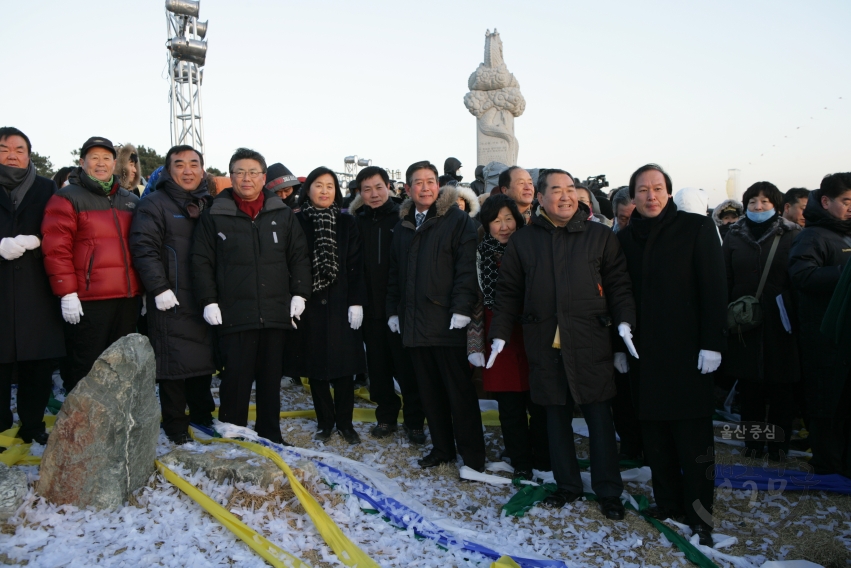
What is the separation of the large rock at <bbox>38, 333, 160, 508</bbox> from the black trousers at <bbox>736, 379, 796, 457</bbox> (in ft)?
14.4

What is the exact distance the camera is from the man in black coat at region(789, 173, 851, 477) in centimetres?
434

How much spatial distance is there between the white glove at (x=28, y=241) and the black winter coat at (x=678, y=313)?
419cm

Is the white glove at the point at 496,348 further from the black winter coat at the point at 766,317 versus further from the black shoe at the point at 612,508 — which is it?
the black winter coat at the point at 766,317

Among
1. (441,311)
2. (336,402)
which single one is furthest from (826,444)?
(336,402)

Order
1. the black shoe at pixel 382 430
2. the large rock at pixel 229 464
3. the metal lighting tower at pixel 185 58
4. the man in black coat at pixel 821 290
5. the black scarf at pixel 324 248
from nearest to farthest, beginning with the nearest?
the large rock at pixel 229 464
the man in black coat at pixel 821 290
the black scarf at pixel 324 248
the black shoe at pixel 382 430
the metal lighting tower at pixel 185 58

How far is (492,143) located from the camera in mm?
16750

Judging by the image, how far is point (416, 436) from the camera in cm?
514

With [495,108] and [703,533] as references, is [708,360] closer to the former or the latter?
[703,533]

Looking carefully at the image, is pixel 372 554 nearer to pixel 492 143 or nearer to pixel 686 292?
pixel 686 292

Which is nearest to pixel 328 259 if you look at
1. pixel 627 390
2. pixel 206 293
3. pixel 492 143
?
pixel 206 293

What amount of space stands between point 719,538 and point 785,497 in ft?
3.28

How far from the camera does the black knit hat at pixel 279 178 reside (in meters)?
5.75

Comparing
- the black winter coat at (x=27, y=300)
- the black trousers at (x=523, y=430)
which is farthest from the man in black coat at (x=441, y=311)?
the black winter coat at (x=27, y=300)

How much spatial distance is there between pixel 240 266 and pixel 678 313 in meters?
2.96
